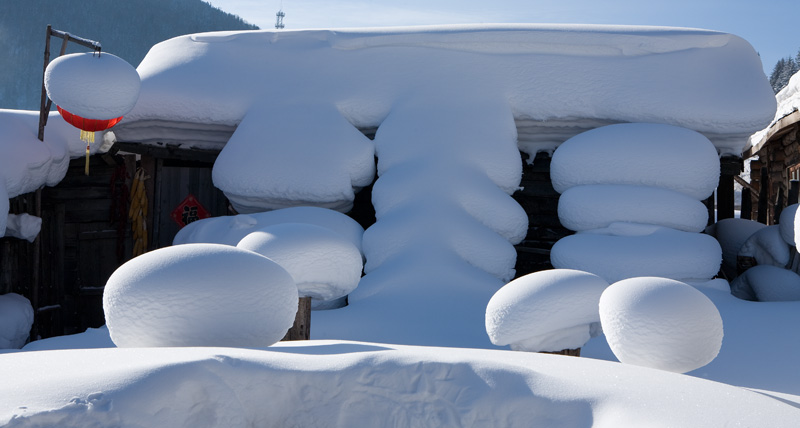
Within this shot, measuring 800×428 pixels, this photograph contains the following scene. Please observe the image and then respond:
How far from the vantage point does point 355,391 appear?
8.73 feet

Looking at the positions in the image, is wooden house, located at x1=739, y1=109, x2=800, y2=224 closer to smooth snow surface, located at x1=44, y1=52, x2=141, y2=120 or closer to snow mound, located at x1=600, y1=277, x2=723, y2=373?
snow mound, located at x1=600, y1=277, x2=723, y2=373

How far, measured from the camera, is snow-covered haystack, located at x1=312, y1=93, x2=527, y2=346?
5.79m

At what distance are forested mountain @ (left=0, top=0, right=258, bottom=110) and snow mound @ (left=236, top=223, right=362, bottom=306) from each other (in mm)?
34887

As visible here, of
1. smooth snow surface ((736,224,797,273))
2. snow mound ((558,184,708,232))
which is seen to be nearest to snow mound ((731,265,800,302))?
smooth snow surface ((736,224,797,273))

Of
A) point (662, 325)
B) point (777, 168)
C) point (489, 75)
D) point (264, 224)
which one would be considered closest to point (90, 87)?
point (264, 224)

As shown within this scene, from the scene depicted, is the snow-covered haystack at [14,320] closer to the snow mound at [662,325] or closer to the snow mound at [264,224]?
the snow mound at [264,224]

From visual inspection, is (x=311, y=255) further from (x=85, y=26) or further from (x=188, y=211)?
(x=85, y=26)

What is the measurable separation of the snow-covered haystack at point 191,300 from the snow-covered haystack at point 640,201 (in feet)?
12.7

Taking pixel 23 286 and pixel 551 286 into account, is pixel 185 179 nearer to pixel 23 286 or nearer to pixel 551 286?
pixel 23 286

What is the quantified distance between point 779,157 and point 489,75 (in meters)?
7.47

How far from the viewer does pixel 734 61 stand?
23.8 ft

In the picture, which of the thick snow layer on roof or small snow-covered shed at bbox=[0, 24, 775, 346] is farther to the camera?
the thick snow layer on roof

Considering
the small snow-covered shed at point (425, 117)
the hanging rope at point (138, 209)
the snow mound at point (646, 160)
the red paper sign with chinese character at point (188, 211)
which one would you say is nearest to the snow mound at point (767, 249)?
the small snow-covered shed at point (425, 117)

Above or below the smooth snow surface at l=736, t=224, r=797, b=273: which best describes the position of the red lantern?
above
